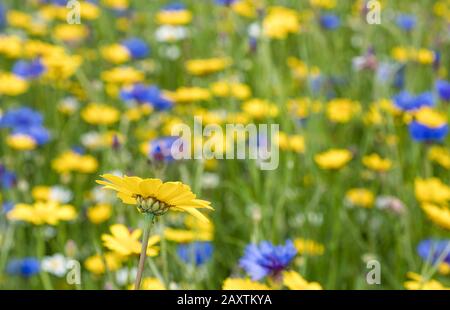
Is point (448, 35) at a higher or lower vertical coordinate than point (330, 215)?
higher

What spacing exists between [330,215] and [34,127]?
63 centimetres

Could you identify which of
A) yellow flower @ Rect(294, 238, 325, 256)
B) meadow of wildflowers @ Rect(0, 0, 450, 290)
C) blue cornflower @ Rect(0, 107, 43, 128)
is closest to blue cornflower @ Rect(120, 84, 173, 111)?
meadow of wildflowers @ Rect(0, 0, 450, 290)

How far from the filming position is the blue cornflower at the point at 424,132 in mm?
1256

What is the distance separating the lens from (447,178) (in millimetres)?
1439

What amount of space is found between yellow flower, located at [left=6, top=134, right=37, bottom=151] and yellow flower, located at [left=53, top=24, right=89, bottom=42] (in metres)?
0.61

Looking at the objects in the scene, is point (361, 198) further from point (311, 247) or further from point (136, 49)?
point (136, 49)

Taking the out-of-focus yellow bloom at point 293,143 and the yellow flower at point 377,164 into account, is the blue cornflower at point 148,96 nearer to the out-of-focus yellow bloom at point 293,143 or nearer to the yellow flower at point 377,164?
the out-of-focus yellow bloom at point 293,143

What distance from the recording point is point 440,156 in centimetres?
143

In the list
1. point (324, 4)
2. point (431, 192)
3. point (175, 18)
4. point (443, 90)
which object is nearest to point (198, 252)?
point (431, 192)

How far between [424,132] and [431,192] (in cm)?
11

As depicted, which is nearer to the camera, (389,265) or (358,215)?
(389,265)
